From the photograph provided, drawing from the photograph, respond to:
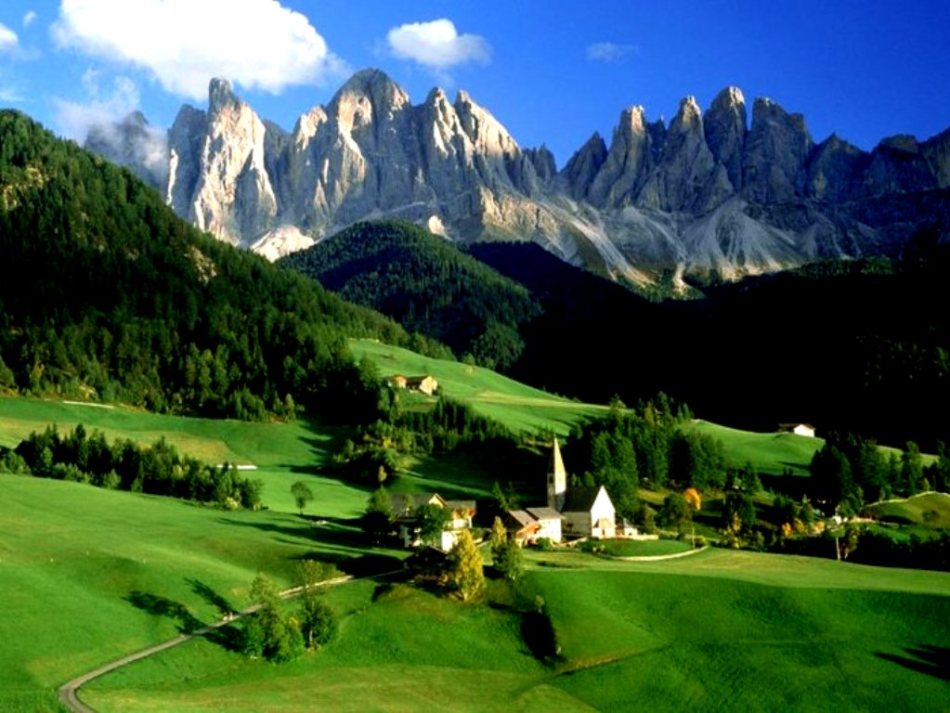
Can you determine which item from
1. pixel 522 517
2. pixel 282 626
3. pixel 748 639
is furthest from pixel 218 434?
pixel 748 639

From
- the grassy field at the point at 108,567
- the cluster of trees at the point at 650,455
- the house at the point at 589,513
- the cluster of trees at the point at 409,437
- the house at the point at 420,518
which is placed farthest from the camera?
the cluster of trees at the point at 409,437

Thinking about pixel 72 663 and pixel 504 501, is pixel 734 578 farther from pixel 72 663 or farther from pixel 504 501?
pixel 72 663

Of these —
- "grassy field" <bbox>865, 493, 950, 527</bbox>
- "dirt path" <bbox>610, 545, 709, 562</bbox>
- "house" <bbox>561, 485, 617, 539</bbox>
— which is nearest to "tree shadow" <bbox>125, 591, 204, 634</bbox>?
"dirt path" <bbox>610, 545, 709, 562</bbox>

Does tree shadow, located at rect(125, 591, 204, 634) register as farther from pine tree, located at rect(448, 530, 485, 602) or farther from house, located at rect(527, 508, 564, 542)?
house, located at rect(527, 508, 564, 542)

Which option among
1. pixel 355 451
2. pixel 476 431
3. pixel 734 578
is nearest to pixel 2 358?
pixel 355 451

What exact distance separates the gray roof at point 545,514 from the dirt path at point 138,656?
3256cm

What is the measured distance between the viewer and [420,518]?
324 ft

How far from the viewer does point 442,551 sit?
90562 mm

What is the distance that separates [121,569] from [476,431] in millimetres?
96859

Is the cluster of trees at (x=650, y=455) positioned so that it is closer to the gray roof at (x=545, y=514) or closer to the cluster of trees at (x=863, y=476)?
the cluster of trees at (x=863, y=476)

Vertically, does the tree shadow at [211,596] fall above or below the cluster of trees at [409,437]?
below

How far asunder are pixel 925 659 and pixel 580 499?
50.3m

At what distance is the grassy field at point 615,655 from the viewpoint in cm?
6506

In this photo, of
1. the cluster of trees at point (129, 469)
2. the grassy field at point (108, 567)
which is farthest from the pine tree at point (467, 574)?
the cluster of trees at point (129, 469)
